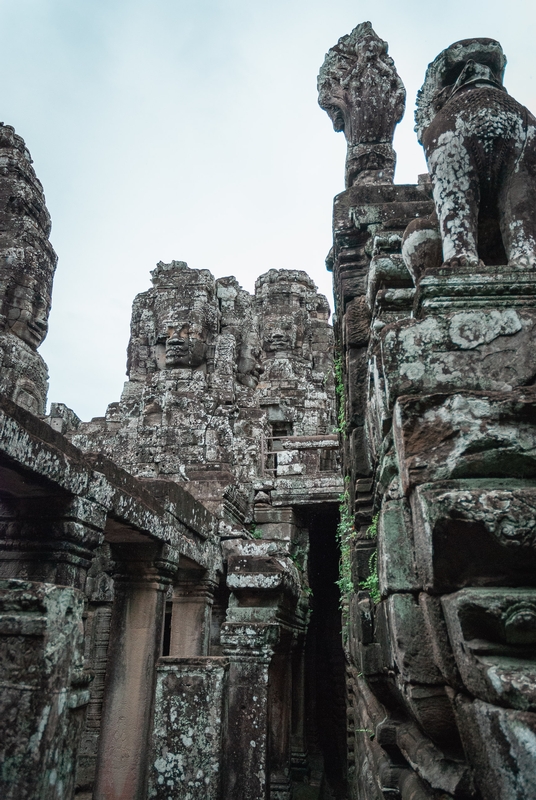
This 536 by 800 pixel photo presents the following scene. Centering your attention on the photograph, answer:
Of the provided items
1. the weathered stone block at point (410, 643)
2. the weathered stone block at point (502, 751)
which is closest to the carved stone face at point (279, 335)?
the weathered stone block at point (410, 643)

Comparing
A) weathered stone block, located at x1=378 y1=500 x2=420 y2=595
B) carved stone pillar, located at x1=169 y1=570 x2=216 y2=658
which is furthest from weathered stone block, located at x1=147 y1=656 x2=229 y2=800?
weathered stone block, located at x1=378 y1=500 x2=420 y2=595

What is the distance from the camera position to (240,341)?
20.2 m

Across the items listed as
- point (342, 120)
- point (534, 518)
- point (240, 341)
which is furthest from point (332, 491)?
point (240, 341)

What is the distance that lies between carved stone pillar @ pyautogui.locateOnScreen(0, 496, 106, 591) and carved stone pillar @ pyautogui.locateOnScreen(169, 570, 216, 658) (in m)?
3.18

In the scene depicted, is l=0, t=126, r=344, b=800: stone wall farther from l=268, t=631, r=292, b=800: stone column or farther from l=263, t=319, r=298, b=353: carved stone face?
l=263, t=319, r=298, b=353: carved stone face

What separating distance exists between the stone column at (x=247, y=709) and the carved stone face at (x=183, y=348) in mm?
12028

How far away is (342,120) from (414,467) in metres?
4.66

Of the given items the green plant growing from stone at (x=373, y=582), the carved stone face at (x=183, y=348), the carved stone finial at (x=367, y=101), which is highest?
the carved stone face at (x=183, y=348)

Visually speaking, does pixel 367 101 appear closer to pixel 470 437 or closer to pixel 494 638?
pixel 470 437

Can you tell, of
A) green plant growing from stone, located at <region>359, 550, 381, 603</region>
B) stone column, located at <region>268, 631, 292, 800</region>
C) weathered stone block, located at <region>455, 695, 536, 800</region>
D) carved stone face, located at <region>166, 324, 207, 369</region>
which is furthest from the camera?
carved stone face, located at <region>166, 324, 207, 369</region>

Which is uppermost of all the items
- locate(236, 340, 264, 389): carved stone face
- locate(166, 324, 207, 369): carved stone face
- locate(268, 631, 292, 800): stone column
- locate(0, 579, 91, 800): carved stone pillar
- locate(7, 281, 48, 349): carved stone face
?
locate(236, 340, 264, 389): carved stone face

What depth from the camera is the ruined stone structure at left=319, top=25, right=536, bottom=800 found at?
1.49 metres

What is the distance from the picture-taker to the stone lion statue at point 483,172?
2441 mm

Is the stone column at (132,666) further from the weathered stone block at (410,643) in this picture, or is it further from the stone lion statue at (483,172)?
the stone lion statue at (483,172)
